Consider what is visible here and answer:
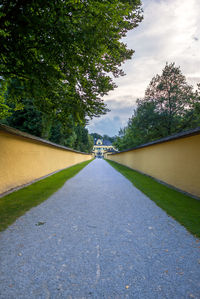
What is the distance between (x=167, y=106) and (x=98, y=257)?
19.1m

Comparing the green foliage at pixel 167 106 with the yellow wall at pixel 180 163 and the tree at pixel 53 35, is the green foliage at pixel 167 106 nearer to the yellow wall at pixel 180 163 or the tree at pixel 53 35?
the yellow wall at pixel 180 163

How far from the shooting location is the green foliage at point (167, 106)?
1692 centimetres

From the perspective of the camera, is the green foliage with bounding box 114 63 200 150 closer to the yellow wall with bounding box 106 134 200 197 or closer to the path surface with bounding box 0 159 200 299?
the yellow wall with bounding box 106 134 200 197

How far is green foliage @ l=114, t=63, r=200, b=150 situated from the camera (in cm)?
1692

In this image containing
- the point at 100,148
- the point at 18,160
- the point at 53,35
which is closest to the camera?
the point at 53,35

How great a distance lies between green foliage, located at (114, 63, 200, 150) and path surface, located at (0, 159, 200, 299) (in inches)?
626

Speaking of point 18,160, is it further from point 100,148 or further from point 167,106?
point 100,148

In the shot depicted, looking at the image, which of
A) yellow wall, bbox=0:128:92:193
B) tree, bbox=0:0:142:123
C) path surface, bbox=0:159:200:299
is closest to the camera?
path surface, bbox=0:159:200:299

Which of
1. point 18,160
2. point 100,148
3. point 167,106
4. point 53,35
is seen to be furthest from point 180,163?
point 100,148

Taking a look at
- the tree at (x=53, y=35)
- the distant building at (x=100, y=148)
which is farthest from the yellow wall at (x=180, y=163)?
the distant building at (x=100, y=148)

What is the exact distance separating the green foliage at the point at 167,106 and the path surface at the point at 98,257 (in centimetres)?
1590

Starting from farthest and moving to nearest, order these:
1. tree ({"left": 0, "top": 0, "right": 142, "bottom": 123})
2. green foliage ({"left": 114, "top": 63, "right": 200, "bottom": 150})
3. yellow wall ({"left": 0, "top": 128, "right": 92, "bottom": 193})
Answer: green foliage ({"left": 114, "top": 63, "right": 200, "bottom": 150})
yellow wall ({"left": 0, "top": 128, "right": 92, "bottom": 193})
tree ({"left": 0, "top": 0, "right": 142, "bottom": 123})

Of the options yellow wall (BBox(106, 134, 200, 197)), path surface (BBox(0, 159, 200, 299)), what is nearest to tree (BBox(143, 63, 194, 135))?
yellow wall (BBox(106, 134, 200, 197))

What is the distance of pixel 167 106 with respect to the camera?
17.9 m
